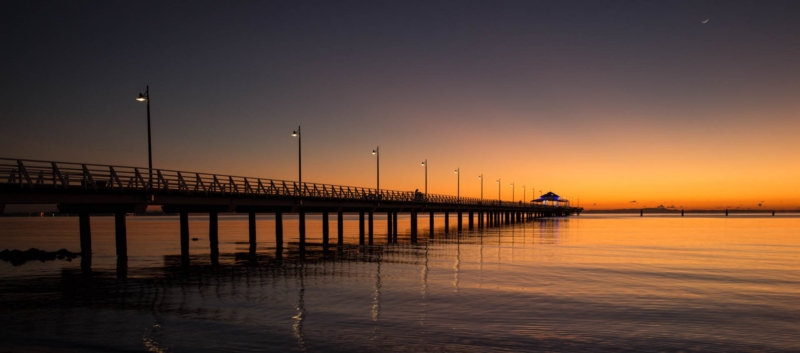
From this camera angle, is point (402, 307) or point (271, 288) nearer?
point (402, 307)

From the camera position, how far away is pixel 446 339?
1417 cm

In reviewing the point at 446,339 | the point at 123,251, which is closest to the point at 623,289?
the point at 446,339

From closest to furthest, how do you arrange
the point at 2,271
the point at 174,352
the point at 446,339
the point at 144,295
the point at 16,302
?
the point at 174,352
the point at 446,339
the point at 16,302
the point at 144,295
the point at 2,271

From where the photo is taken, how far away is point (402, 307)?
18.8 metres

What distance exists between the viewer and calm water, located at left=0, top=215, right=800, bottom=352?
13992 mm

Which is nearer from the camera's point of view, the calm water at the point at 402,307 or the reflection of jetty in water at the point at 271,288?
the calm water at the point at 402,307

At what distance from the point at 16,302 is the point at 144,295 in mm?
3909

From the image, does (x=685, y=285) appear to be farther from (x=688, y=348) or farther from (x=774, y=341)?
(x=688, y=348)

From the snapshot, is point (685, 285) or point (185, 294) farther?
point (685, 285)

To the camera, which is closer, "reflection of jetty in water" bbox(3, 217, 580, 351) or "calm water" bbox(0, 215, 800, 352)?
"calm water" bbox(0, 215, 800, 352)

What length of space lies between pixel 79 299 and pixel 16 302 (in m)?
1.85

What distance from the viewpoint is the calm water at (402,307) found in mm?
13992

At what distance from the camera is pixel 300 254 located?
40.0 meters

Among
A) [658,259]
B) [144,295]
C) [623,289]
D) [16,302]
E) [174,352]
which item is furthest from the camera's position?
[658,259]
